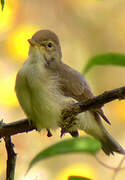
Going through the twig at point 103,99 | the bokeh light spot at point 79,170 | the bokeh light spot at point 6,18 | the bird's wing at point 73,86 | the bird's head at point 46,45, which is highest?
the bokeh light spot at point 6,18

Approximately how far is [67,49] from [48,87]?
307cm

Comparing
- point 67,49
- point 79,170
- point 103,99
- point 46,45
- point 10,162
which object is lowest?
point 79,170

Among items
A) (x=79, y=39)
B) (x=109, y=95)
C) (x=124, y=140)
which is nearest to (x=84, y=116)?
(x=109, y=95)

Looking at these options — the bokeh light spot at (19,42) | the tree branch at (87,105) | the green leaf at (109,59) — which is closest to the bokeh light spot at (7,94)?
the bokeh light spot at (19,42)

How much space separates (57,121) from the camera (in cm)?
207

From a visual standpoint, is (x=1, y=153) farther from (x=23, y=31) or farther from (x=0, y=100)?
(x=23, y=31)

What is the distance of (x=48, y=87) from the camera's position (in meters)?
2.16

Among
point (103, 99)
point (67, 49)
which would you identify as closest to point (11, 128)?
point (103, 99)

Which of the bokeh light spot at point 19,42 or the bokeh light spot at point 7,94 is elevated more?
the bokeh light spot at point 19,42

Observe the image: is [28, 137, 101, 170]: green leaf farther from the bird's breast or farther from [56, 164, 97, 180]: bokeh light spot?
[56, 164, 97, 180]: bokeh light spot

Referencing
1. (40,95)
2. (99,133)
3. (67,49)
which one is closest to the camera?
(40,95)

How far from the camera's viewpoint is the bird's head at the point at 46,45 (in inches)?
87.6

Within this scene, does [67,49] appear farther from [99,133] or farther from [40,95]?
[40,95]

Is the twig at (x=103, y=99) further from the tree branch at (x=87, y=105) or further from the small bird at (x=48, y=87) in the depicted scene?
the small bird at (x=48, y=87)
